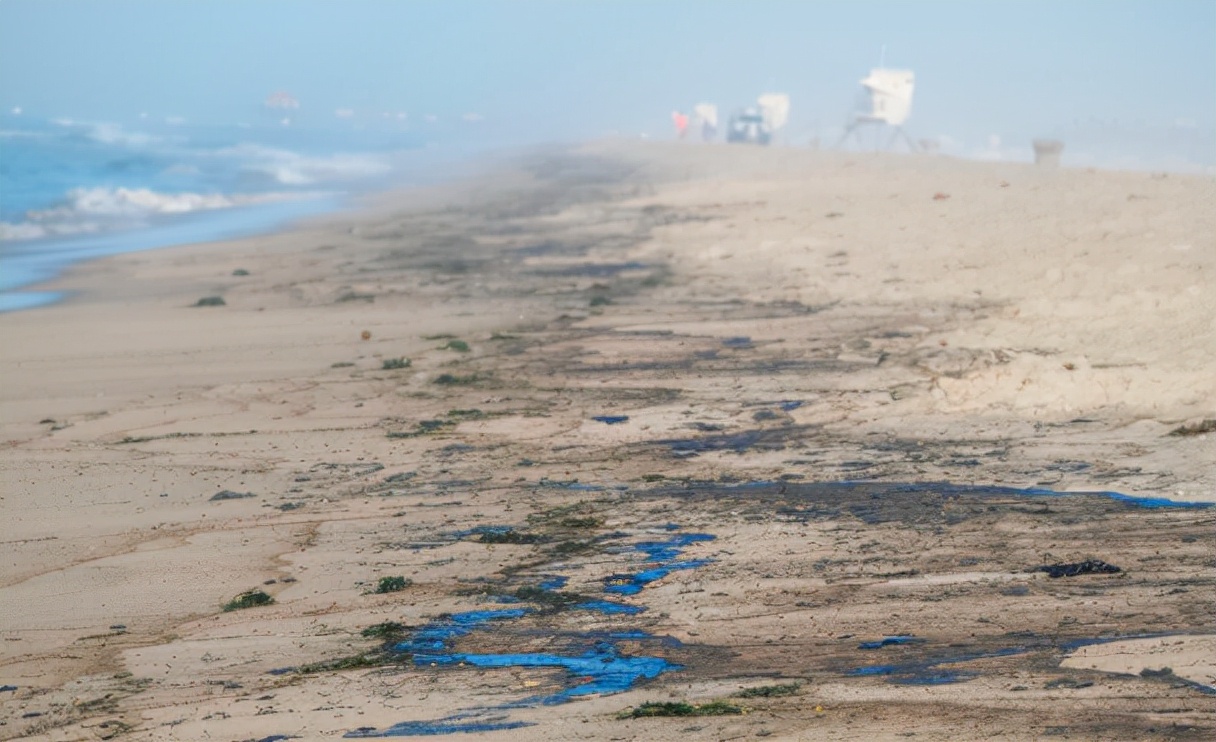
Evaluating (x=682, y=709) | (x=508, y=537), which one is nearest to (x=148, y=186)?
(x=508, y=537)

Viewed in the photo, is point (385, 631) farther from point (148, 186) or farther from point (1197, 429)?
point (148, 186)

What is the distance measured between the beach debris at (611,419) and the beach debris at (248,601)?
132 inches

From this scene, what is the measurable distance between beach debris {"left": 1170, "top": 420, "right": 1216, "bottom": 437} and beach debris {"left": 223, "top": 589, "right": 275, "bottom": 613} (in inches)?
205

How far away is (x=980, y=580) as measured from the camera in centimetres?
537

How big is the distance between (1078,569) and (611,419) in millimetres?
3759

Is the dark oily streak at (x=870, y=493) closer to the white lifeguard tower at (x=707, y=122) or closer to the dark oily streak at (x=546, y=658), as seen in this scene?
the dark oily streak at (x=546, y=658)

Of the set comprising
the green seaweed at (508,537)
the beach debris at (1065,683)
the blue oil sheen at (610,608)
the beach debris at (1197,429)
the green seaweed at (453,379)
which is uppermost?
the green seaweed at (453,379)

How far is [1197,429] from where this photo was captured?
721 cm

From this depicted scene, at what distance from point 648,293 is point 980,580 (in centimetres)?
846

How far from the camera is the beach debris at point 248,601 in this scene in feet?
17.8

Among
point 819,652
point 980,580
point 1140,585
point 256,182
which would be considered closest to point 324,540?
point 819,652

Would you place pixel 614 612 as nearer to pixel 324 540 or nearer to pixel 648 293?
pixel 324 540

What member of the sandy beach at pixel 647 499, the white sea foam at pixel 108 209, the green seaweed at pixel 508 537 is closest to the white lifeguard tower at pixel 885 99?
the white sea foam at pixel 108 209

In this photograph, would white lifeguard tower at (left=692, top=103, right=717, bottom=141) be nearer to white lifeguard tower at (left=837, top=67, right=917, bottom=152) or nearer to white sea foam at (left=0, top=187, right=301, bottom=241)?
white lifeguard tower at (left=837, top=67, right=917, bottom=152)
